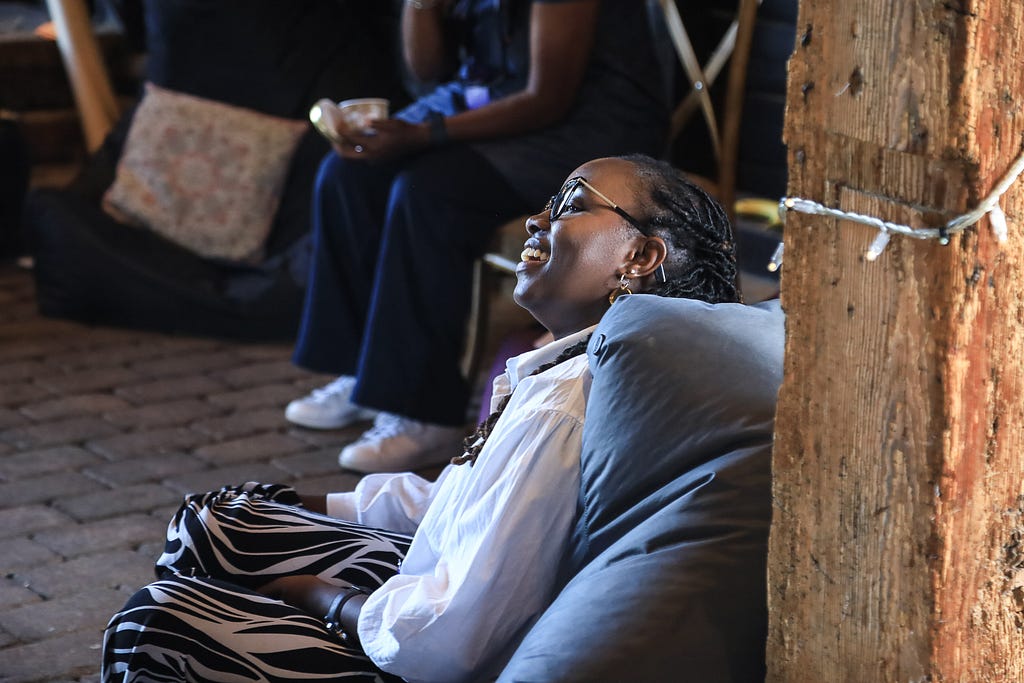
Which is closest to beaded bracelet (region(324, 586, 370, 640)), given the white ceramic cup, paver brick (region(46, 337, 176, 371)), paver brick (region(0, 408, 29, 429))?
the white ceramic cup

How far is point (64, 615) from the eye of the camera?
2.46m

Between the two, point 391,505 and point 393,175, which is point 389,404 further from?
point 391,505

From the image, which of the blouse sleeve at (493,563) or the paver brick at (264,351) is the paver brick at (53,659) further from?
the paver brick at (264,351)

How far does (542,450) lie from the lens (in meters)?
1.52

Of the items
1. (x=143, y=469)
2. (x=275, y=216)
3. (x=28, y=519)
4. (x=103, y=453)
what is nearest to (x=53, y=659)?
(x=28, y=519)

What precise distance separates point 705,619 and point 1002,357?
382 mm

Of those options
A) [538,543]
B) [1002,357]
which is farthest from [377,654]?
[1002,357]

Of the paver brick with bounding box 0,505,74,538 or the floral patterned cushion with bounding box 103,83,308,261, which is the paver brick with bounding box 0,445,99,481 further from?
the floral patterned cushion with bounding box 103,83,308,261

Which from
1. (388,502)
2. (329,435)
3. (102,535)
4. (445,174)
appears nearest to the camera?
(388,502)

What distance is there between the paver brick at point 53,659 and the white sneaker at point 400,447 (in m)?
0.93

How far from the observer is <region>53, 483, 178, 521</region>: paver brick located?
293 cm

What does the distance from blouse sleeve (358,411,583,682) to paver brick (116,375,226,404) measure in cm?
224

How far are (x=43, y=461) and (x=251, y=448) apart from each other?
0.50 metres

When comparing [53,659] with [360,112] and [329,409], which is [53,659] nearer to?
[329,409]
